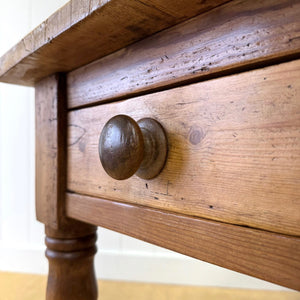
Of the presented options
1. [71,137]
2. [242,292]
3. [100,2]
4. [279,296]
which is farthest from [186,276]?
[100,2]

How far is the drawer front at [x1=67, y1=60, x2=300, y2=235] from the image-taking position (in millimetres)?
267

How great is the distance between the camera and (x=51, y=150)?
0.57 m

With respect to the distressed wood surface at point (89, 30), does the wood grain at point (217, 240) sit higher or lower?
lower

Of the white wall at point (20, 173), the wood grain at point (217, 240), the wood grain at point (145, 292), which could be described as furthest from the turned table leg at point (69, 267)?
the white wall at point (20, 173)

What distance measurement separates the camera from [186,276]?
→ 1.15 metres

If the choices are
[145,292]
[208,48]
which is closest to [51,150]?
[208,48]

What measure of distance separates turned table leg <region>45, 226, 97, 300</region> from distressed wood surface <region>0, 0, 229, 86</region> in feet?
0.96

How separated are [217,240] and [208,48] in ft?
0.60

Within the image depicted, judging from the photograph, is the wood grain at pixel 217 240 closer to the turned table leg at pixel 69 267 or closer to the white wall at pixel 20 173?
the turned table leg at pixel 69 267

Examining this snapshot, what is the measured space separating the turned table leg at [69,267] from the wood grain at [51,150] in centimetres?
6

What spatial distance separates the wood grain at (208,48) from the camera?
0.89ft

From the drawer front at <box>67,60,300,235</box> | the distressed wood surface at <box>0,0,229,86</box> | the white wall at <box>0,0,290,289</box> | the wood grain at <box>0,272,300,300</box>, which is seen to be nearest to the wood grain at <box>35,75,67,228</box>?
the distressed wood surface at <box>0,0,229,86</box>

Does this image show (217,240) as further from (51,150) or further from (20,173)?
(20,173)

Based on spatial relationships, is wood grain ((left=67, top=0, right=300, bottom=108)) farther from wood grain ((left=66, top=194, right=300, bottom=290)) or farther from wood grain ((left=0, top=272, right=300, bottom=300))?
wood grain ((left=0, top=272, right=300, bottom=300))
